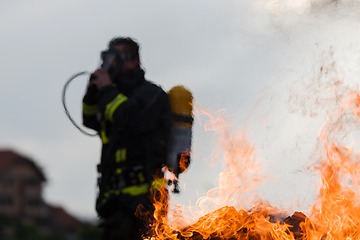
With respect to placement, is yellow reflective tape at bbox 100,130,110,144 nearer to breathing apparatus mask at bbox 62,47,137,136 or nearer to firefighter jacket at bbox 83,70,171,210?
firefighter jacket at bbox 83,70,171,210

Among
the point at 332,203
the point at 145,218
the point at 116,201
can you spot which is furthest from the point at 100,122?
the point at 332,203

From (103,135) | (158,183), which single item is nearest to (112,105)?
(103,135)

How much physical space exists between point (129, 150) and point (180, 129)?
686mm

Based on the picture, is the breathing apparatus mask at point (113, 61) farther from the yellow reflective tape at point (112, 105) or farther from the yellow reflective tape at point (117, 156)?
the yellow reflective tape at point (117, 156)

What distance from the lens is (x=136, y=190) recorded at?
393 cm

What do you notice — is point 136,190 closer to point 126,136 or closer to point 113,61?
point 126,136

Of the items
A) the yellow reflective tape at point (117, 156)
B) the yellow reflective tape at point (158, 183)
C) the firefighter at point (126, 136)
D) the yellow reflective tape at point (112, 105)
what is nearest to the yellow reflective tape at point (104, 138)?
the firefighter at point (126, 136)

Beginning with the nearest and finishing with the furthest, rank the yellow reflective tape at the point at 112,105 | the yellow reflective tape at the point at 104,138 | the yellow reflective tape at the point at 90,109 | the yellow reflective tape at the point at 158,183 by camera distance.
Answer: the yellow reflective tape at the point at 112,105 < the yellow reflective tape at the point at 158,183 < the yellow reflective tape at the point at 104,138 < the yellow reflective tape at the point at 90,109

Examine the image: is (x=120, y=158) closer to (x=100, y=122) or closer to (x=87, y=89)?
(x=100, y=122)

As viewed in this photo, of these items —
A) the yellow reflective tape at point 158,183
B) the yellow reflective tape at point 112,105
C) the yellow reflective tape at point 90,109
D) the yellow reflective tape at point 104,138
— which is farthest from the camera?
the yellow reflective tape at point 90,109

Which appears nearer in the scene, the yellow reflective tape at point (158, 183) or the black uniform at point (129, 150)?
the black uniform at point (129, 150)

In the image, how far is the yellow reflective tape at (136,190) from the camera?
12.8 ft

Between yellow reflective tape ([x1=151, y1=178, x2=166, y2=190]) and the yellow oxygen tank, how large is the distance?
22cm

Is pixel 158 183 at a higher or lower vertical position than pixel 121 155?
lower
